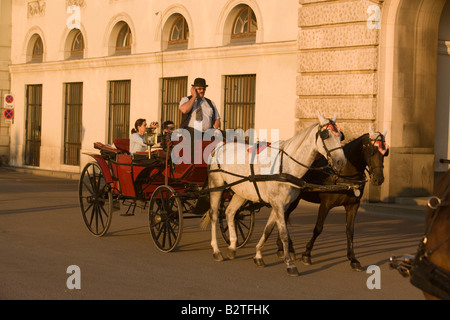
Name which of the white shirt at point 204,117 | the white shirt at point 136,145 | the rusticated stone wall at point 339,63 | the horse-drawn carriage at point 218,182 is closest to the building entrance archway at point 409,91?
the rusticated stone wall at point 339,63

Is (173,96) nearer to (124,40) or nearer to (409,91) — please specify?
(124,40)

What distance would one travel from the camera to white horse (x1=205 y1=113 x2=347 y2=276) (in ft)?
27.9

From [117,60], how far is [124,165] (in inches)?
552

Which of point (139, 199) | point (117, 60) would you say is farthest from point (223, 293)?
point (117, 60)

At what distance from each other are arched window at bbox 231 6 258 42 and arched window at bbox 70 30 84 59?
322 inches

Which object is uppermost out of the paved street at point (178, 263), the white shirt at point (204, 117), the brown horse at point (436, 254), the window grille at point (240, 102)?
the window grille at point (240, 102)

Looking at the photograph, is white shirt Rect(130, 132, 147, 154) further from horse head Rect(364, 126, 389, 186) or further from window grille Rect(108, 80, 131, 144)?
window grille Rect(108, 80, 131, 144)

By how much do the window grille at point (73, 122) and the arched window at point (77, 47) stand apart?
1.04 metres

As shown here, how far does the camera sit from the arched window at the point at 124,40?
2492cm

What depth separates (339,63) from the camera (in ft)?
55.2

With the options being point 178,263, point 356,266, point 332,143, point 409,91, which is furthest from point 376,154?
point 409,91

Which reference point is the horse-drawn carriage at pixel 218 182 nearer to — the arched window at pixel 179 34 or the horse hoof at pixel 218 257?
the horse hoof at pixel 218 257

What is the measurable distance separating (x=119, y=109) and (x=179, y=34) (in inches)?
146

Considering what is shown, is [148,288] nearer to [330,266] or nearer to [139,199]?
[330,266]
